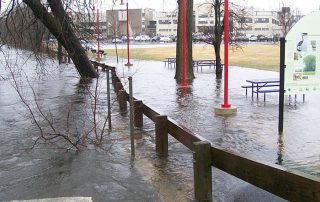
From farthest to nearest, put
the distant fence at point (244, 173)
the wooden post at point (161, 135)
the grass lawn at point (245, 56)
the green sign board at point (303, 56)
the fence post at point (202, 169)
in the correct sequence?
the grass lawn at point (245, 56) < the green sign board at point (303, 56) < the wooden post at point (161, 135) < the fence post at point (202, 169) < the distant fence at point (244, 173)

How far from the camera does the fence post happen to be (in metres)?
5.50

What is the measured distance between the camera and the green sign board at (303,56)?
8922mm

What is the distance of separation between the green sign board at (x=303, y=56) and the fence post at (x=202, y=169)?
163 inches

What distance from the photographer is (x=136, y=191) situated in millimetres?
6133

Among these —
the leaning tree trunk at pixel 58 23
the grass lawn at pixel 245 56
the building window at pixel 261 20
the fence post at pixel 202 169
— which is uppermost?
the building window at pixel 261 20

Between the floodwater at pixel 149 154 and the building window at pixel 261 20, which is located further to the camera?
the building window at pixel 261 20

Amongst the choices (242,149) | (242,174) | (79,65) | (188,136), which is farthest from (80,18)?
(242,174)

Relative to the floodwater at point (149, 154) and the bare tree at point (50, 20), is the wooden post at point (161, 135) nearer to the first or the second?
the floodwater at point (149, 154)

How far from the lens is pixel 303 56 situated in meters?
9.09

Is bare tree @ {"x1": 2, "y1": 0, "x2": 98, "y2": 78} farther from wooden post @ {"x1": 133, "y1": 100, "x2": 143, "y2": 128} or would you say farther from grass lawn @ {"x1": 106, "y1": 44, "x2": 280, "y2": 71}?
wooden post @ {"x1": 133, "y1": 100, "x2": 143, "y2": 128}

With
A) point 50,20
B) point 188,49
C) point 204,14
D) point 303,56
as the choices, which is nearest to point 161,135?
point 303,56

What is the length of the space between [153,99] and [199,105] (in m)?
2.09

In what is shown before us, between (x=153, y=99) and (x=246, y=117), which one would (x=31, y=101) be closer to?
(x=153, y=99)

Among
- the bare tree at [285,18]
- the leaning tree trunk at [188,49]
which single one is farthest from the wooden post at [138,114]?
the bare tree at [285,18]
